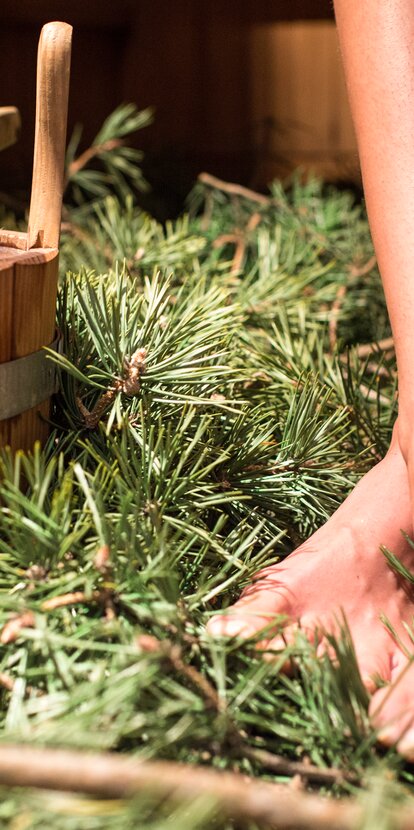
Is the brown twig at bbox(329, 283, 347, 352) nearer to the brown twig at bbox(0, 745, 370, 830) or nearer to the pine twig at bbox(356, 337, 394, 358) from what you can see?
the pine twig at bbox(356, 337, 394, 358)

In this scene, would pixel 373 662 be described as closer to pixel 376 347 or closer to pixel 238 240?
pixel 376 347

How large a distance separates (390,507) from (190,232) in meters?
0.47

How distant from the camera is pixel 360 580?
437mm

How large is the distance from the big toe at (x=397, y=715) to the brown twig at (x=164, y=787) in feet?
0.21

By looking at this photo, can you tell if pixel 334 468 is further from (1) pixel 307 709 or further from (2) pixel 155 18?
(2) pixel 155 18

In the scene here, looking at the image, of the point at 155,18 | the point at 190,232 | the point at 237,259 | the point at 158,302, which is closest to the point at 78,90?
the point at 155,18

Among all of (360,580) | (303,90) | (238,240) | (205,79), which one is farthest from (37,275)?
(303,90)

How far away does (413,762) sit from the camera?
0.99 feet

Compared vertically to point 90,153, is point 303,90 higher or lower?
higher

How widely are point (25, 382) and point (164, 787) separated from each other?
0.19 m

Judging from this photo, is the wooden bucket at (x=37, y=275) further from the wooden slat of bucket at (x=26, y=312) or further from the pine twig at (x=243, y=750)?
the pine twig at (x=243, y=750)

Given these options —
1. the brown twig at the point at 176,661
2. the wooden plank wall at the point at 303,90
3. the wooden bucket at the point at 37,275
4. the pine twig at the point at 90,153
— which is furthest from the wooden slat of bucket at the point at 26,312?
the wooden plank wall at the point at 303,90

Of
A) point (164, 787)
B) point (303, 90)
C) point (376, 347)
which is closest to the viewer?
point (164, 787)

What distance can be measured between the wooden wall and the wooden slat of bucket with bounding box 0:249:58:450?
31.1 inches
